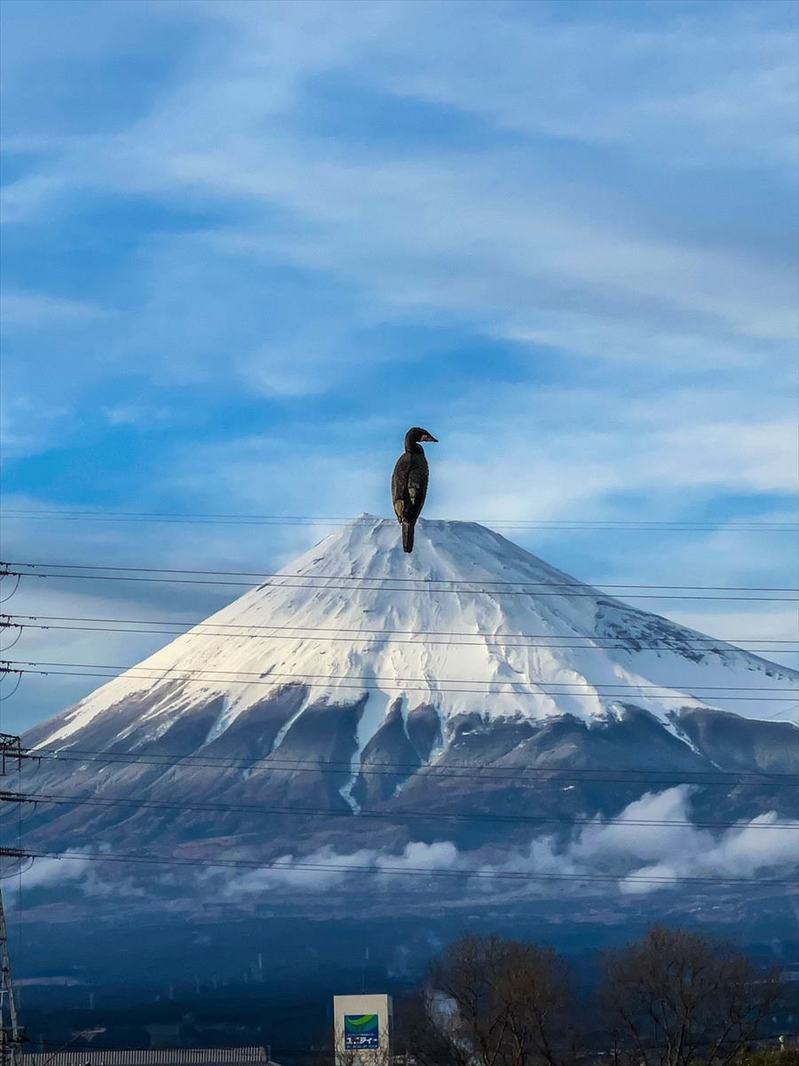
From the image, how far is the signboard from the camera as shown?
449ft

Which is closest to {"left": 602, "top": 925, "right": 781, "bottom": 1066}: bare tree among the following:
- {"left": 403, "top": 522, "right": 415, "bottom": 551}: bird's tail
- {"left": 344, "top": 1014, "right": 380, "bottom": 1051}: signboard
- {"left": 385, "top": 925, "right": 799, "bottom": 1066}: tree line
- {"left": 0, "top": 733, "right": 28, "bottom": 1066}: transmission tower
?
{"left": 385, "top": 925, "right": 799, "bottom": 1066}: tree line

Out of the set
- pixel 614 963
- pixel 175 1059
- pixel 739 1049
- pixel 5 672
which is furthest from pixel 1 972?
pixel 175 1059

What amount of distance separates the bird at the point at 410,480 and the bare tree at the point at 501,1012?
213 feet

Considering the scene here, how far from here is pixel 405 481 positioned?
75.7 feet

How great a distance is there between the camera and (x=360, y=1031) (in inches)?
5472

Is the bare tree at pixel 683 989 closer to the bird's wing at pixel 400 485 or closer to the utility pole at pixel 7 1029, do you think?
the utility pole at pixel 7 1029

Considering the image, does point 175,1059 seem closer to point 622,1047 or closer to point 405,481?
point 622,1047

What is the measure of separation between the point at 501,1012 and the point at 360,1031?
4089cm

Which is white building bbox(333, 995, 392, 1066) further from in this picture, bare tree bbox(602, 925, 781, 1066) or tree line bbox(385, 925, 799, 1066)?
bare tree bbox(602, 925, 781, 1066)

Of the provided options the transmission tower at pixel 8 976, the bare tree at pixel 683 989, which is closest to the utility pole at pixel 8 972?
the transmission tower at pixel 8 976

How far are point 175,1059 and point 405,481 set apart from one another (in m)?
162

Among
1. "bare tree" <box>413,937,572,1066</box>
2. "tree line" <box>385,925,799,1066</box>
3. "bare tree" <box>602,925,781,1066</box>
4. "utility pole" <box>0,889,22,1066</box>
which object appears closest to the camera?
"utility pole" <box>0,889,22,1066</box>

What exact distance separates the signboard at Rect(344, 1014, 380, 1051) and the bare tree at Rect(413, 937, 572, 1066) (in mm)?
3556

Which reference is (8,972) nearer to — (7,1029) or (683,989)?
(7,1029)
